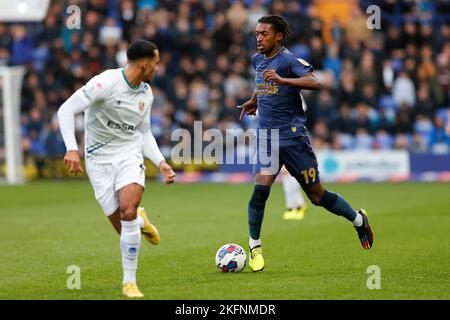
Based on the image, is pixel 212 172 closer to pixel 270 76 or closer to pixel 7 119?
pixel 7 119

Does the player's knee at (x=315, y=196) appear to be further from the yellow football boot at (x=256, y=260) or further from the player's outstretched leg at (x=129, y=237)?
the player's outstretched leg at (x=129, y=237)

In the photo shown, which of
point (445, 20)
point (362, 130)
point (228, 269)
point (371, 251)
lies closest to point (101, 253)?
point (228, 269)

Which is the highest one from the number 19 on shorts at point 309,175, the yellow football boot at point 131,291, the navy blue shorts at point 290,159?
the navy blue shorts at point 290,159

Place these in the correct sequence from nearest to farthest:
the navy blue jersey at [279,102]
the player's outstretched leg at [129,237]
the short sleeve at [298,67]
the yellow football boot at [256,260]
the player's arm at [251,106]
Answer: the player's outstretched leg at [129,237] < the short sleeve at [298,67] < the yellow football boot at [256,260] < the navy blue jersey at [279,102] < the player's arm at [251,106]

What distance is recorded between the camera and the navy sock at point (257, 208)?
9703 mm

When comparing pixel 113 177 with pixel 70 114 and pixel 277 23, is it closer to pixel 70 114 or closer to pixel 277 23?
pixel 70 114

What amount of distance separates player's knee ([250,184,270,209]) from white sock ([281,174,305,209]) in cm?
601

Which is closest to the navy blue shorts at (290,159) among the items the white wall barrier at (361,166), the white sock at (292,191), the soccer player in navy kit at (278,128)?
the soccer player in navy kit at (278,128)

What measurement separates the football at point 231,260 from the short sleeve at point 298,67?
191 cm

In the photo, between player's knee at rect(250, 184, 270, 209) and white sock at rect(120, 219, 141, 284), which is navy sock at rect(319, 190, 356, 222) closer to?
player's knee at rect(250, 184, 270, 209)

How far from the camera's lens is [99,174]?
8.27 metres

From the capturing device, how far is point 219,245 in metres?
12.0

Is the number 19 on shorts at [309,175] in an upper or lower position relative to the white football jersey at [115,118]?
lower

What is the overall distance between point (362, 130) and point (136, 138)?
55.5ft
